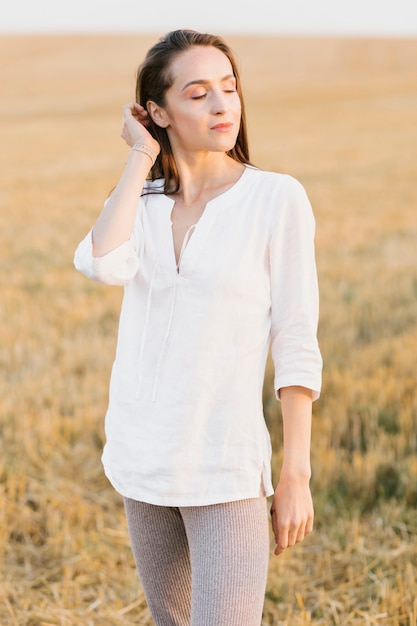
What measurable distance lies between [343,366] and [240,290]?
10.8ft

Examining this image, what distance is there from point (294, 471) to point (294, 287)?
14.9 inches

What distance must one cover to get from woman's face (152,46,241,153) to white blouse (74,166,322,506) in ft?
0.45

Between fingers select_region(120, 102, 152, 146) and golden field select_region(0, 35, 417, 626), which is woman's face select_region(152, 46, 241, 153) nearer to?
fingers select_region(120, 102, 152, 146)

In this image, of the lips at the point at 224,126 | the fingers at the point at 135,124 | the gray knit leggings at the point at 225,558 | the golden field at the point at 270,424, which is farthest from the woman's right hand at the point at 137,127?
the gray knit leggings at the point at 225,558

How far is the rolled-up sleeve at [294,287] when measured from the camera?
1.73 meters

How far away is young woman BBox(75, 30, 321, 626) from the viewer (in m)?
1.72

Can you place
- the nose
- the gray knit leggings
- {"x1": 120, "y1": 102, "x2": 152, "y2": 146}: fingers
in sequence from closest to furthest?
the gray knit leggings → the nose → {"x1": 120, "y1": 102, "x2": 152, "y2": 146}: fingers

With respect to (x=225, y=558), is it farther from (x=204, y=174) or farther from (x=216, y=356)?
(x=204, y=174)

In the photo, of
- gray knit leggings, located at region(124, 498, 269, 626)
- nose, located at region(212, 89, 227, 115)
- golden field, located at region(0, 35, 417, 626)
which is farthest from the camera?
golden field, located at region(0, 35, 417, 626)

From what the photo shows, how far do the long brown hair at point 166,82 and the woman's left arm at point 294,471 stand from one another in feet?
1.84

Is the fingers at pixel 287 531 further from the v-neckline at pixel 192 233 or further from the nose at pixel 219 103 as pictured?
the nose at pixel 219 103

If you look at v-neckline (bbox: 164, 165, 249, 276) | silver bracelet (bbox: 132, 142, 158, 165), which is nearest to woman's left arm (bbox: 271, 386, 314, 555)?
v-neckline (bbox: 164, 165, 249, 276)

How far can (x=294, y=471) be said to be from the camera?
1736mm

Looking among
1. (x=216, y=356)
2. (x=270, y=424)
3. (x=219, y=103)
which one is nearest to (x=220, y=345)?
(x=216, y=356)
